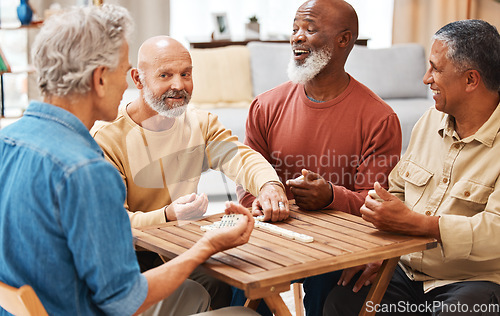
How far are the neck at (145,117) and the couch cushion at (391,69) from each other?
10.4ft

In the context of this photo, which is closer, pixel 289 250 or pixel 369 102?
pixel 289 250

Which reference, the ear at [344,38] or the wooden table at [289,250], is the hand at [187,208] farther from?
the ear at [344,38]

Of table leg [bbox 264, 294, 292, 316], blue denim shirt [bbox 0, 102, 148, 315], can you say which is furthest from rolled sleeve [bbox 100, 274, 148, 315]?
table leg [bbox 264, 294, 292, 316]

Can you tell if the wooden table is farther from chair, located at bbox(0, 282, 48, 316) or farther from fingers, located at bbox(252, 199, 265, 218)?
chair, located at bbox(0, 282, 48, 316)

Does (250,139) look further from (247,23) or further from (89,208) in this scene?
(247,23)

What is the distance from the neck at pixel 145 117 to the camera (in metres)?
2.09

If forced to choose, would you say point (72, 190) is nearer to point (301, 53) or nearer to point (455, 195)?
point (455, 195)

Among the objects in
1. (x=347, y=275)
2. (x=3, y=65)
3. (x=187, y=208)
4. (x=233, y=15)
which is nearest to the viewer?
(x=187, y=208)

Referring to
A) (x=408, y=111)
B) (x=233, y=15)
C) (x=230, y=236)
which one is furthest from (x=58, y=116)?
(x=233, y=15)

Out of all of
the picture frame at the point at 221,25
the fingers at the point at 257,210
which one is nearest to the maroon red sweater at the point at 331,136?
the fingers at the point at 257,210

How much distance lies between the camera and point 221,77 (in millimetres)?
4789

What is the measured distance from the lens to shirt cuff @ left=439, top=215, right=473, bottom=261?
174 centimetres

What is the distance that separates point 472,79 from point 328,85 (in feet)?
1.99

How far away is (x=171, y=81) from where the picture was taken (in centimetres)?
209
